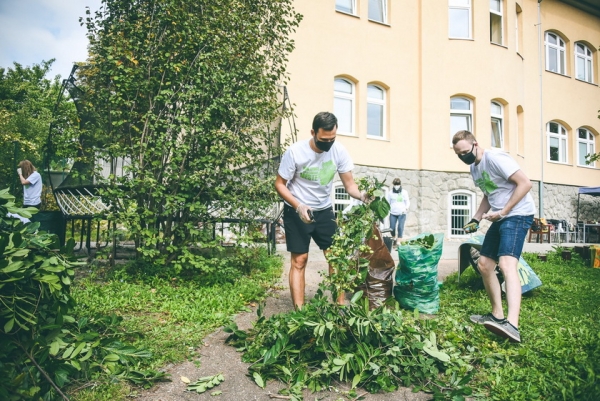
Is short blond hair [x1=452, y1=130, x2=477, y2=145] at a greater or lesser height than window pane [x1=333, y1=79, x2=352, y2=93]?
lesser

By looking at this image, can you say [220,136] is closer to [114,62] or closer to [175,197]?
[175,197]

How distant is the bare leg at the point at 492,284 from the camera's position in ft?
12.5

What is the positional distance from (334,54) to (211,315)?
409 inches

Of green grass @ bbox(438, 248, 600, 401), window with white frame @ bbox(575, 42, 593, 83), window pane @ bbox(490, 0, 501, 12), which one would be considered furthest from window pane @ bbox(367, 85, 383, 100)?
window with white frame @ bbox(575, 42, 593, 83)

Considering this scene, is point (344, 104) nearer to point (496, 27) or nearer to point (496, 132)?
point (496, 132)

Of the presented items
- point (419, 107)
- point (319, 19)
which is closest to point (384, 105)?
point (419, 107)

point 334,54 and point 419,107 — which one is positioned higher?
point 334,54

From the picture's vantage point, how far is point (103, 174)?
529 centimetres

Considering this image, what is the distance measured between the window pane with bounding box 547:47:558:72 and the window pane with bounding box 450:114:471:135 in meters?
6.47

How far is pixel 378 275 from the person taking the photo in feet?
14.5

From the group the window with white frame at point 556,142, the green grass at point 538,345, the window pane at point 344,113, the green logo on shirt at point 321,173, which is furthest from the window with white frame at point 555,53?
the green logo on shirt at point 321,173

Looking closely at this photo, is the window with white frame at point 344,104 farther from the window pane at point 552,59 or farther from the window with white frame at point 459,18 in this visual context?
the window pane at point 552,59

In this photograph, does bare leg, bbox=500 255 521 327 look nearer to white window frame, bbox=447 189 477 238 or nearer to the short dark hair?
the short dark hair

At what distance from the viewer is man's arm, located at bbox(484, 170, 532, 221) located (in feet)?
11.9
